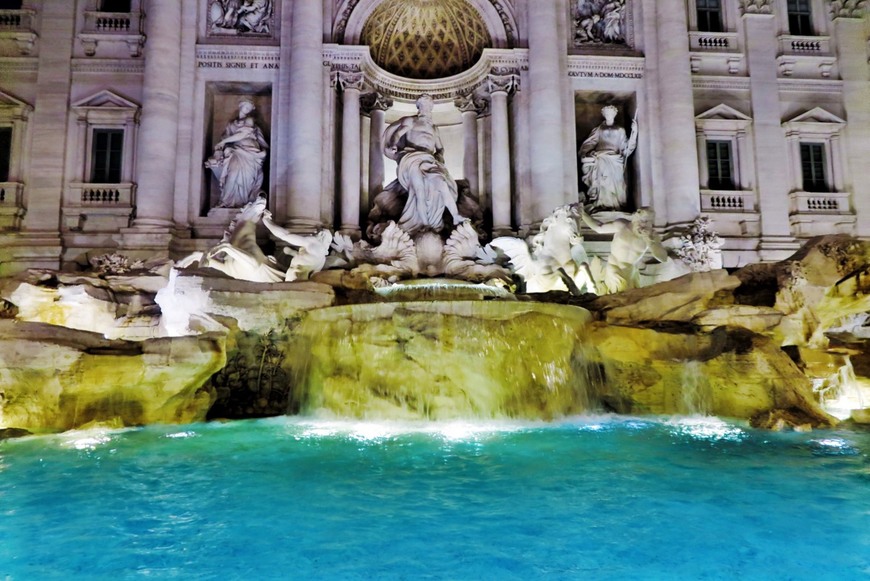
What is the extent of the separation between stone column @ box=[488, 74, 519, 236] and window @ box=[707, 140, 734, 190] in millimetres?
5925

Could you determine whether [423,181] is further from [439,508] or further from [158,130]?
[439,508]

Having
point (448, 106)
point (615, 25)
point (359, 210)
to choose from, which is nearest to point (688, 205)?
point (615, 25)

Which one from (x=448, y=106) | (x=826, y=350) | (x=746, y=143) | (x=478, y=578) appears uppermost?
(x=448, y=106)

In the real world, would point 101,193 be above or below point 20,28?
below

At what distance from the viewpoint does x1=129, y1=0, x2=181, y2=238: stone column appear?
47.2 ft

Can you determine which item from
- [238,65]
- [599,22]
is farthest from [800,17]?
[238,65]

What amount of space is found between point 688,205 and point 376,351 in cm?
1065

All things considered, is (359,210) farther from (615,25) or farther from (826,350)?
(826,350)

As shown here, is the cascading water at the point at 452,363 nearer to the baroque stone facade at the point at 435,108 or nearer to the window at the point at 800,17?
the baroque stone facade at the point at 435,108

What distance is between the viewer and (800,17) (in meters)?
18.2

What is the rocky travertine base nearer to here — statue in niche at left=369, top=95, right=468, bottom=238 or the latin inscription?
statue in niche at left=369, top=95, right=468, bottom=238

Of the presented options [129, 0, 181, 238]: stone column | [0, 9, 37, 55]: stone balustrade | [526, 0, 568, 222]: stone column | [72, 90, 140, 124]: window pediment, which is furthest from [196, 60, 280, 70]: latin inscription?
[526, 0, 568, 222]: stone column

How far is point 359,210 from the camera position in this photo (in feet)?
50.5

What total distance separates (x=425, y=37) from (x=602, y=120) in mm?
5471
